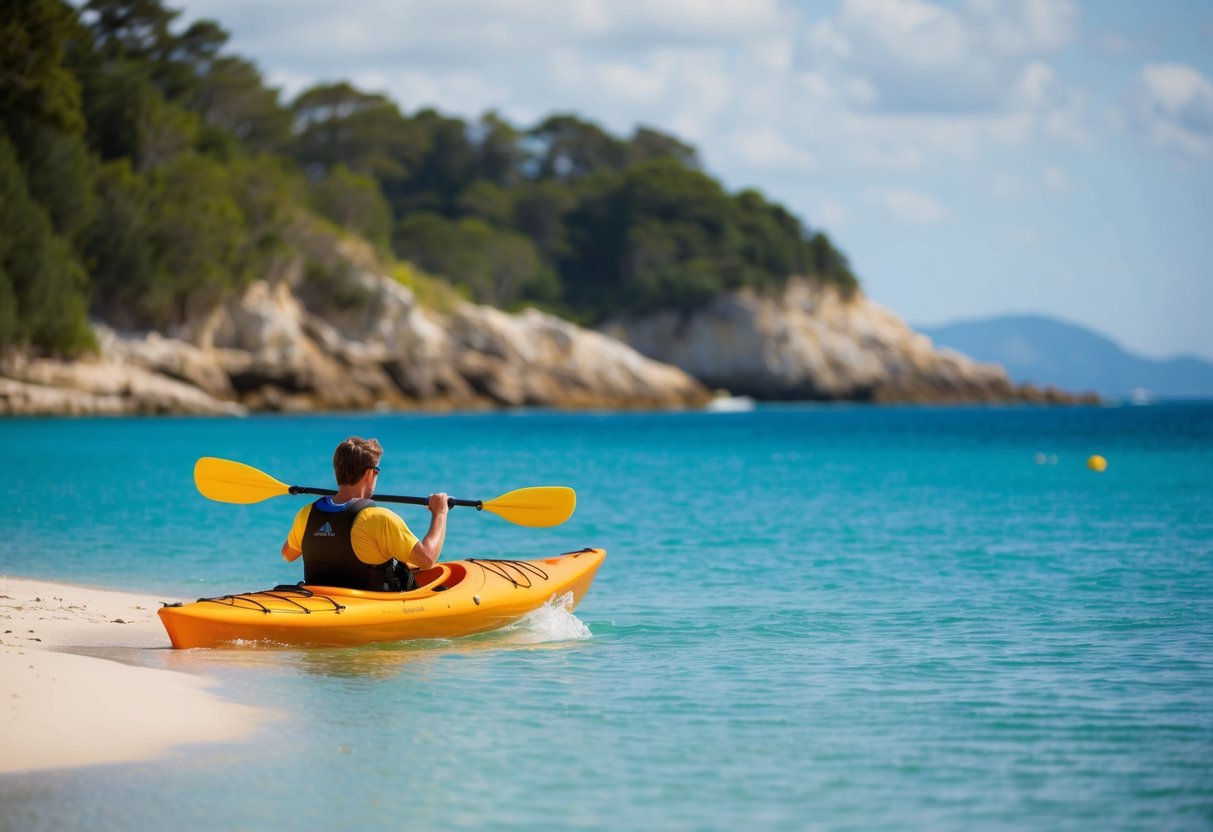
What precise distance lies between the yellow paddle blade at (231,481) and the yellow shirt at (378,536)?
1359 mm

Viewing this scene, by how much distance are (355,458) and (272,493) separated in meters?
1.83

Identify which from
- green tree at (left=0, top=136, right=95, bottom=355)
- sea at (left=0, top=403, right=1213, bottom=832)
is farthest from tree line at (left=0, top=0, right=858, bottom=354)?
sea at (left=0, top=403, right=1213, bottom=832)

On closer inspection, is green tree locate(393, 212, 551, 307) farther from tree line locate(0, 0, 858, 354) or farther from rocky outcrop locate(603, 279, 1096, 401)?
rocky outcrop locate(603, 279, 1096, 401)

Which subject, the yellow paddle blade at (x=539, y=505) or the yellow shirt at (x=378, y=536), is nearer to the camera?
the yellow shirt at (x=378, y=536)

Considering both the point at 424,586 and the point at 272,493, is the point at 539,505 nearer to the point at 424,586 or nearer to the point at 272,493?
the point at 424,586

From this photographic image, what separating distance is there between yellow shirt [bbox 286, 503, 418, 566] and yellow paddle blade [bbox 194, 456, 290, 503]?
1.36m

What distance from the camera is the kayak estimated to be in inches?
300

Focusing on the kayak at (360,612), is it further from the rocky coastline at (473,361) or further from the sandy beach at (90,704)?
the rocky coastline at (473,361)

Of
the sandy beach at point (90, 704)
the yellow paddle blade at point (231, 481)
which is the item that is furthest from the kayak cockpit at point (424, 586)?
the yellow paddle blade at point (231, 481)

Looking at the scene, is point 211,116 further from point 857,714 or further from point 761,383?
point 857,714

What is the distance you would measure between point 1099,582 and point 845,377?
70.3 metres

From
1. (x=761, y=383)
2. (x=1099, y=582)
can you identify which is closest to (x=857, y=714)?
(x=1099, y=582)

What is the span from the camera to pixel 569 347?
6556 centimetres

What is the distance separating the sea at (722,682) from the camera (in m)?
5.24
